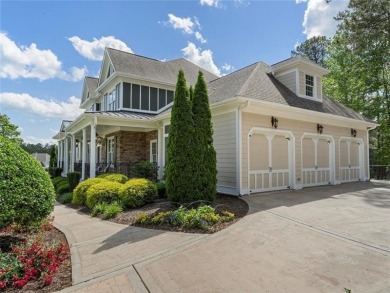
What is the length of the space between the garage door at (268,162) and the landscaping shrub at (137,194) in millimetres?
3841

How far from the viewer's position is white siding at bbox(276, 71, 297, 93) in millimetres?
12172

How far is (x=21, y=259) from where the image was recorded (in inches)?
161

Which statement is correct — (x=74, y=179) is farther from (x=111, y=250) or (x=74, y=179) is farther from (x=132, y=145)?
(x=111, y=250)

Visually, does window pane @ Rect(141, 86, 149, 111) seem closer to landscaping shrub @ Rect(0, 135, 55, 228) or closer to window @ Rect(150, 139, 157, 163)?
window @ Rect(150, 139, 157, 163)

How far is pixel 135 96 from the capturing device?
15.8 meters

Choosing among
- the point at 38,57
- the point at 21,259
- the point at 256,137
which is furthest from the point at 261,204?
the point at 38,57

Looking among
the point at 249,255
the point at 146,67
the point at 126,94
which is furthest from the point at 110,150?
the point at 249,255

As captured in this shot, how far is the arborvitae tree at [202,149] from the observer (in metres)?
7.65

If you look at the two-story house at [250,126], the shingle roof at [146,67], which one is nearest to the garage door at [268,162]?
the two-story house at [250,126]

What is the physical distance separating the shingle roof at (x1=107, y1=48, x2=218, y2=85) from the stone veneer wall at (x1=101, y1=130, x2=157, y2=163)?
3862 millimetres

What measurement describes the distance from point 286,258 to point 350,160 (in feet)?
41.3

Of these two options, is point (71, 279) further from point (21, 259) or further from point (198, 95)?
point (198, 95)

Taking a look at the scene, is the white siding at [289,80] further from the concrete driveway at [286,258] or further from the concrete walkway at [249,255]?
the concrete driveway at [286,258]

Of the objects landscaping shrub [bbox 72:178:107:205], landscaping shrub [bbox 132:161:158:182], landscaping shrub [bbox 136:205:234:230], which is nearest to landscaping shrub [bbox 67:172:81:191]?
landscaping shrub [bbox 132:161:158:182]
